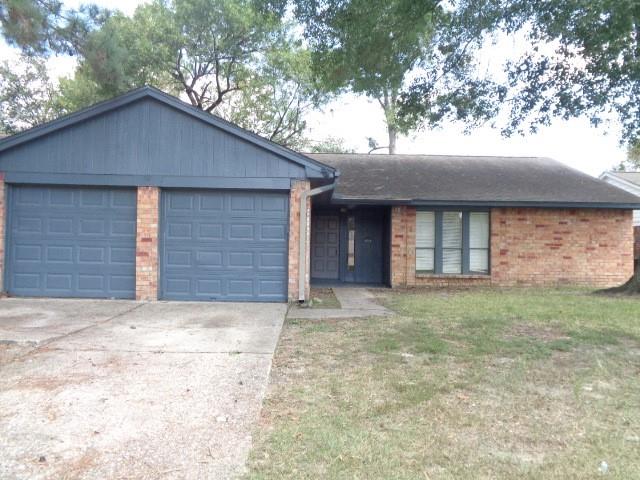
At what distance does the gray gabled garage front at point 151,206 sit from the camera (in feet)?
29.6

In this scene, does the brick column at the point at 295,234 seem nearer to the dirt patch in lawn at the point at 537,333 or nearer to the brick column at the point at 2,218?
the dirt patch in lawn at the point at 537,333

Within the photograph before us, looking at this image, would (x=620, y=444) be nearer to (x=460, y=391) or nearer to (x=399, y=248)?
(x=460, y=391)

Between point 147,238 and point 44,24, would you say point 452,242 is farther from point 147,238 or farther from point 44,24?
point 44,24

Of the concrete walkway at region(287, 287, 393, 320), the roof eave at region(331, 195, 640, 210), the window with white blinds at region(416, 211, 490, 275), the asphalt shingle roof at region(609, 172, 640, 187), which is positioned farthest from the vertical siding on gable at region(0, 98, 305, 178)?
the asphalt shingle roof at region(609, 172, 640, 187)

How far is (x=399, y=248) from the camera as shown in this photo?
12.3 m

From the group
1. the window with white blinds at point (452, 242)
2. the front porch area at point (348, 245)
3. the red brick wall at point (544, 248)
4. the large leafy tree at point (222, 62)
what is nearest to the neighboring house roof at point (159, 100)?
the red brick wall at point (544, 248)

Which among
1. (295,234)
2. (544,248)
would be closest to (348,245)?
(295,234)

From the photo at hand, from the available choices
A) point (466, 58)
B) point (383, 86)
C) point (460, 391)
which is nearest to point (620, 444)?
point (460, 391)

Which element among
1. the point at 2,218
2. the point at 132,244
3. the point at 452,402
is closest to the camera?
the point at 452,402

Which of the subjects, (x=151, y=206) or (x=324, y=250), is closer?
(x=151, y=206)

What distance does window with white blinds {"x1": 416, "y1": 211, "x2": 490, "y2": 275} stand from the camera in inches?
492

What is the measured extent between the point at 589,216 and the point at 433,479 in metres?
12.3

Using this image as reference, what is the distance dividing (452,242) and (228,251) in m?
6.40

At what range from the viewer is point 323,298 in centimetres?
987
